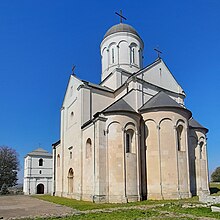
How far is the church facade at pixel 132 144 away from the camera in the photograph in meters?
19.8

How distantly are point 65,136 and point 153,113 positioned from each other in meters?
11.9

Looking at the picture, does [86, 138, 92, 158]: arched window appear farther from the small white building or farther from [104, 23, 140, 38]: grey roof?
the small white building

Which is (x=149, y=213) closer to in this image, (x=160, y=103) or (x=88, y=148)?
(x=88, y=148)

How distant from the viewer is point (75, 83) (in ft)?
89.1

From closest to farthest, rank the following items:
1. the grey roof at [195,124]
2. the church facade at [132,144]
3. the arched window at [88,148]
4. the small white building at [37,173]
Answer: the church facade at [132,144] → the arched window at [88,148] → the grey roof at [195,124] → the small white building at [37,173]

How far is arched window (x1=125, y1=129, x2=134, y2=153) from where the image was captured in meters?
20.8

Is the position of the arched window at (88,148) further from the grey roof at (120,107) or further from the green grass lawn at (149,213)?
the green grass lawn at (149,213)

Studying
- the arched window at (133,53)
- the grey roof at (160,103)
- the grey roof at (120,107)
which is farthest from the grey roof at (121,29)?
the grey roof at (120,107)

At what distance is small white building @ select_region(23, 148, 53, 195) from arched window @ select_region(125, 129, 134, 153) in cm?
3818

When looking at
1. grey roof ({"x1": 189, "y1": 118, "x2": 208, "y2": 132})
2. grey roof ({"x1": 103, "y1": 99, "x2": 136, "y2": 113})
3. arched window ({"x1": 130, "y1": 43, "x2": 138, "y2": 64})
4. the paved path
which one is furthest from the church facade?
the paved path

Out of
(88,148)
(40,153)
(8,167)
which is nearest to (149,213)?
(88,148)

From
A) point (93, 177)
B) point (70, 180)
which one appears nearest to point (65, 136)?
point (70, 180)

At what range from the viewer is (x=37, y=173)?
178 feet

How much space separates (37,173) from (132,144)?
129 ft
